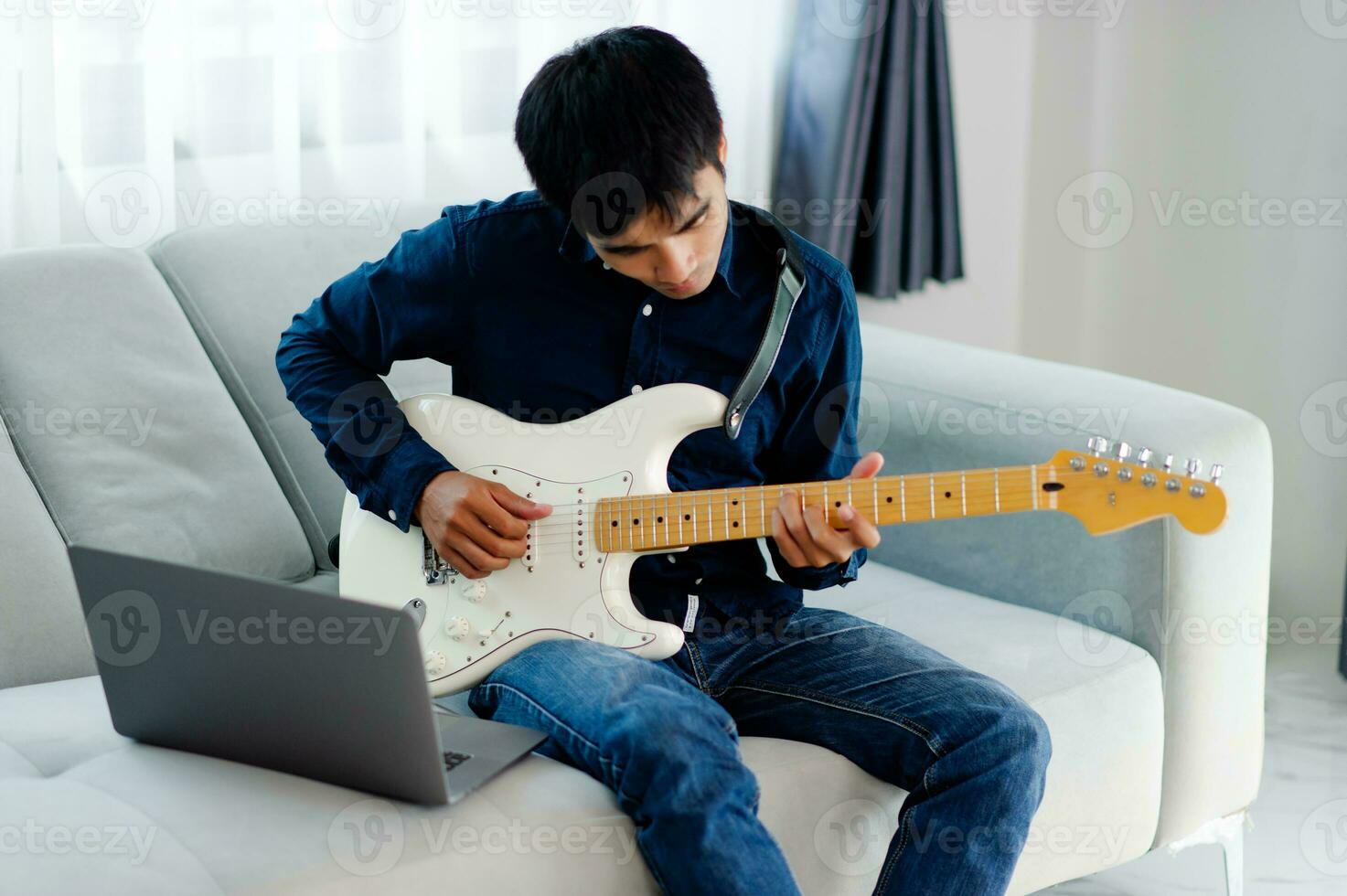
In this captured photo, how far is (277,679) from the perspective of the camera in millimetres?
1067

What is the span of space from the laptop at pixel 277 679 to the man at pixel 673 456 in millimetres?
140

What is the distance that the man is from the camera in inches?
45.1

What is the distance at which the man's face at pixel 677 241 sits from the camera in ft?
3.88

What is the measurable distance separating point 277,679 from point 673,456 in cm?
45

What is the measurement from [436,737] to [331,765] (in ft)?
0.38

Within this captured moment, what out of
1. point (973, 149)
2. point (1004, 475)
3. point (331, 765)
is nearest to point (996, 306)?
point (973, 149)
